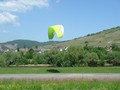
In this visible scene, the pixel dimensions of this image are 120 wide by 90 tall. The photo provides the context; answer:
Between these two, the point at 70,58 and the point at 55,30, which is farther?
the point at 70,58

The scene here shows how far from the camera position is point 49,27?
20.3 metres

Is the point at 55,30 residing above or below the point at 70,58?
above

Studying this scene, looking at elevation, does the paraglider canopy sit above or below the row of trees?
above

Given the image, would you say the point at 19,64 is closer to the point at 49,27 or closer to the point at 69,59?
the point at 69,59

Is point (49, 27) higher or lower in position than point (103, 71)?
higher

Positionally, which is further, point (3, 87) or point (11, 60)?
point (11, 60)

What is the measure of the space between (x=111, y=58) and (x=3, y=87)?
35982 mm

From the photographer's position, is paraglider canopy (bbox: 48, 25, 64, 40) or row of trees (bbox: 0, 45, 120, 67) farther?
row of trees (bbox: 0, 45, 120, 67)

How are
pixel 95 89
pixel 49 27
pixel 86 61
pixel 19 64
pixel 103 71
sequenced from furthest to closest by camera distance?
pixel 19 64 → pixel 86 61 → pixel 103 71 → pixel 49 27 → pixel 95 89

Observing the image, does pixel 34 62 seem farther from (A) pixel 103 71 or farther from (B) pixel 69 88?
(B) pixel 69 88

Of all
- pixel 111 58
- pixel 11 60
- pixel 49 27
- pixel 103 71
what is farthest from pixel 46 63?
pixel 49 27

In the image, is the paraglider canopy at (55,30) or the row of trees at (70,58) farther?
the row of trees at (70,58)

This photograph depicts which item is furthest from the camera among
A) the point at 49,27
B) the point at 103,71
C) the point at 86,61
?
the point at 86,61

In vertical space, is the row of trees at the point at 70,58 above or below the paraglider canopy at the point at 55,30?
below
